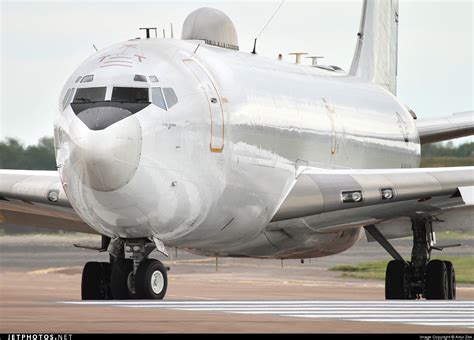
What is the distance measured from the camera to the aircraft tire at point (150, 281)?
26.1 meters

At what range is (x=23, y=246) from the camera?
38531mm

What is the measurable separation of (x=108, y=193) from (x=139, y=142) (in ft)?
3.02

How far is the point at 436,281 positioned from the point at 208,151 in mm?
7038

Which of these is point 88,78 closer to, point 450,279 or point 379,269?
point 450,279

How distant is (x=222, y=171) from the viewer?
88.9 ft

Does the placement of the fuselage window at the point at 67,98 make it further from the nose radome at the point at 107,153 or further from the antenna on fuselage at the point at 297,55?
the antenna on fuselage at the point at 297,55

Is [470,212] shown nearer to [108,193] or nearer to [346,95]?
[346,95]

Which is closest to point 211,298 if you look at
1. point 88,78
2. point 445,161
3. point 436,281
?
point 436,281

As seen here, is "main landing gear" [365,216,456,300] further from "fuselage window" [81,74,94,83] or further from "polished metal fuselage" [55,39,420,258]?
"fuselage window" [81,74,94,83]

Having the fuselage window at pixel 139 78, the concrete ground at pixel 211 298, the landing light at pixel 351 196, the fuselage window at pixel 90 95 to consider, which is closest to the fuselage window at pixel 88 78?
the fuselage window at pixel 90 95

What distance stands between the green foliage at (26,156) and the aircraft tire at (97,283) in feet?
36.7

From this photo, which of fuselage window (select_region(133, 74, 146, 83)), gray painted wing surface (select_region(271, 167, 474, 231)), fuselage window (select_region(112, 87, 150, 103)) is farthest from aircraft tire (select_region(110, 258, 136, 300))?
gray painted wing surface (select_region(271, 167, 474, 231))

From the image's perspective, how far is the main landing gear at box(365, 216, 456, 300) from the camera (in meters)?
31.6

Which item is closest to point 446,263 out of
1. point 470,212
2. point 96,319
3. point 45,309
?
point 470,212
